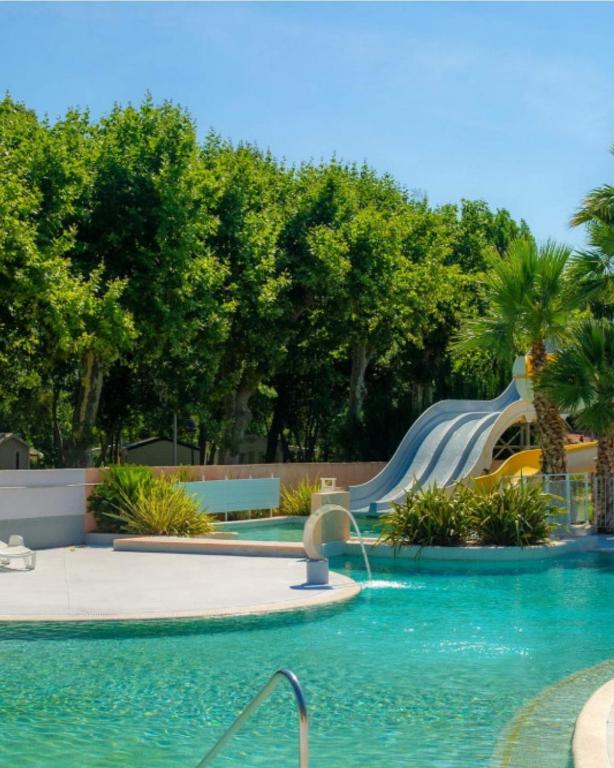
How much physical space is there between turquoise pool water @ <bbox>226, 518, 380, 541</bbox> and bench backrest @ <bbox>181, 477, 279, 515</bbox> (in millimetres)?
544

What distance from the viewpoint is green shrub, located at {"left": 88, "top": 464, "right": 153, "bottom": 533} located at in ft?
69.6

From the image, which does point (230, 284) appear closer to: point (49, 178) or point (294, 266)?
point (294, 266)

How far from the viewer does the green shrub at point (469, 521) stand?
19.6 meters

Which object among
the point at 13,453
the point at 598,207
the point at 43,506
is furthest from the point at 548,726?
the point at 13,453

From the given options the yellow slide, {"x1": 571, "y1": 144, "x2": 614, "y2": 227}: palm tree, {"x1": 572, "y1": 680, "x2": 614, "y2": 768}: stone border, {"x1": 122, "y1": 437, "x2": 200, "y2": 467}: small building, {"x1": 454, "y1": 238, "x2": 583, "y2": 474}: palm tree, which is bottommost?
{"x1": 572, "y1": 680, "x2": 614, "y2": 768}: stone border

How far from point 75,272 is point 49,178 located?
2.70 meters

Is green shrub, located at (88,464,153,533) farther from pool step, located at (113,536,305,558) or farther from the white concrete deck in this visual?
the white concrete deck

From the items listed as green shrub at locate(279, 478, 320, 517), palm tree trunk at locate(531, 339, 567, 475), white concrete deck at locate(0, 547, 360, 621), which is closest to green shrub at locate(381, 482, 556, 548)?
white concrete deck at locate(0, 547, 360, 621)

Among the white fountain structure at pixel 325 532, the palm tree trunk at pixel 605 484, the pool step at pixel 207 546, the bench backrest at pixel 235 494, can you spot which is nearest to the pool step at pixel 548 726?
the white fountain structure at pixel 325 532

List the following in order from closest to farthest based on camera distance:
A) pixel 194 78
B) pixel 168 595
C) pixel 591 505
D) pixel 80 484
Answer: pixel 168 595 → pixel 194 78 → pixel 80 484 → pixel 591 505

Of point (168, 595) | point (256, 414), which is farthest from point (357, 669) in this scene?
point (256, 414)

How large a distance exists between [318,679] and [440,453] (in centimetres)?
2344

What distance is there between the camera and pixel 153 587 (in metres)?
15.3

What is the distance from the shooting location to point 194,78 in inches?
754
